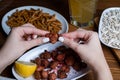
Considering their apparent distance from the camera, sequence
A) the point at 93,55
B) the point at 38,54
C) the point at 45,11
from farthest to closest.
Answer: the point at 45,11 → the point at 38,54 → the point at 93,55

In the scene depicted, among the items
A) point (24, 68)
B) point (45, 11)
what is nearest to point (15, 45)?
point (24, 68)

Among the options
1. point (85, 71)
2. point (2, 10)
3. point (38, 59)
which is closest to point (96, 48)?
point (85, 71)

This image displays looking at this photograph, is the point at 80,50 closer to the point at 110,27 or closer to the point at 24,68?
the point at 24,68

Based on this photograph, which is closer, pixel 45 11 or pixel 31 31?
pixel 31 31

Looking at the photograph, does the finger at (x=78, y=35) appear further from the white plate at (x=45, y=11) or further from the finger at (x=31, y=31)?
the white plate at (x=45, y=11)

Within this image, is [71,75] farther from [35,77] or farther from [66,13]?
[66,13]

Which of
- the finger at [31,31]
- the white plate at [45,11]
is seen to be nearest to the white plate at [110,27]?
the white plate at [45,11]

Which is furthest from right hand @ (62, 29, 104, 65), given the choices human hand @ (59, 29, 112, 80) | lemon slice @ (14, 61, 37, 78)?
lemon slice @ (14, 61, 37, 78)
